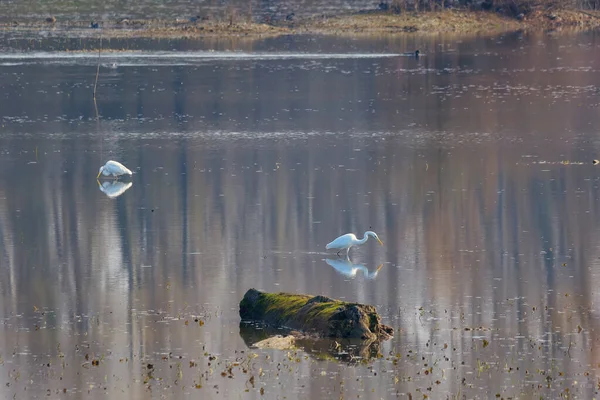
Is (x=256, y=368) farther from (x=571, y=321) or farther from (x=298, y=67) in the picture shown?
(x=298, y=67)

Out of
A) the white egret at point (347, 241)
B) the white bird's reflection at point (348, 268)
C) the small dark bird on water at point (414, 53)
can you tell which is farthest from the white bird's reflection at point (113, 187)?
the small dark bird on water at point (414, 53)

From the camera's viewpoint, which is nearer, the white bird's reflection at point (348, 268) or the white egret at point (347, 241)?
the white bird's reflection at point (348, 268)

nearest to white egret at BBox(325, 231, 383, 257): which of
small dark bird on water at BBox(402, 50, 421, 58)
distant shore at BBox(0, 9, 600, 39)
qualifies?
small dark bird on water at BBox(402, 50, 421, 58)

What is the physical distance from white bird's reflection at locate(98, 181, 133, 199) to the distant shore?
49.2m

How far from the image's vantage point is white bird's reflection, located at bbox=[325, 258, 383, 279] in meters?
22.0

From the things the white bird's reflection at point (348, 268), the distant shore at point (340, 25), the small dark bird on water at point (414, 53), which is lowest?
the white bird's reflection at point (348, 268)

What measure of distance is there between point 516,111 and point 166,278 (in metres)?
25.7

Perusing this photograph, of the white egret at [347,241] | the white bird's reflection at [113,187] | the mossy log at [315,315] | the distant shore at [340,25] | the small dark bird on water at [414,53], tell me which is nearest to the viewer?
the mossy log at [315,315]

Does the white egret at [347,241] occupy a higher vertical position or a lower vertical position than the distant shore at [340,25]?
lower

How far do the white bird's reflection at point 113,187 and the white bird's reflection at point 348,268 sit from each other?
8892mm

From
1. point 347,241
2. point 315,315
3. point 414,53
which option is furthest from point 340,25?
point 315,315

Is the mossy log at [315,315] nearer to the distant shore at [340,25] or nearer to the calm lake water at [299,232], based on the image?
the calm lake water at [299,232]

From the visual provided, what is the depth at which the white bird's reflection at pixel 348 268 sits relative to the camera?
22.0 metres

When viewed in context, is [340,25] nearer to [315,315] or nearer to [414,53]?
[414,53]
